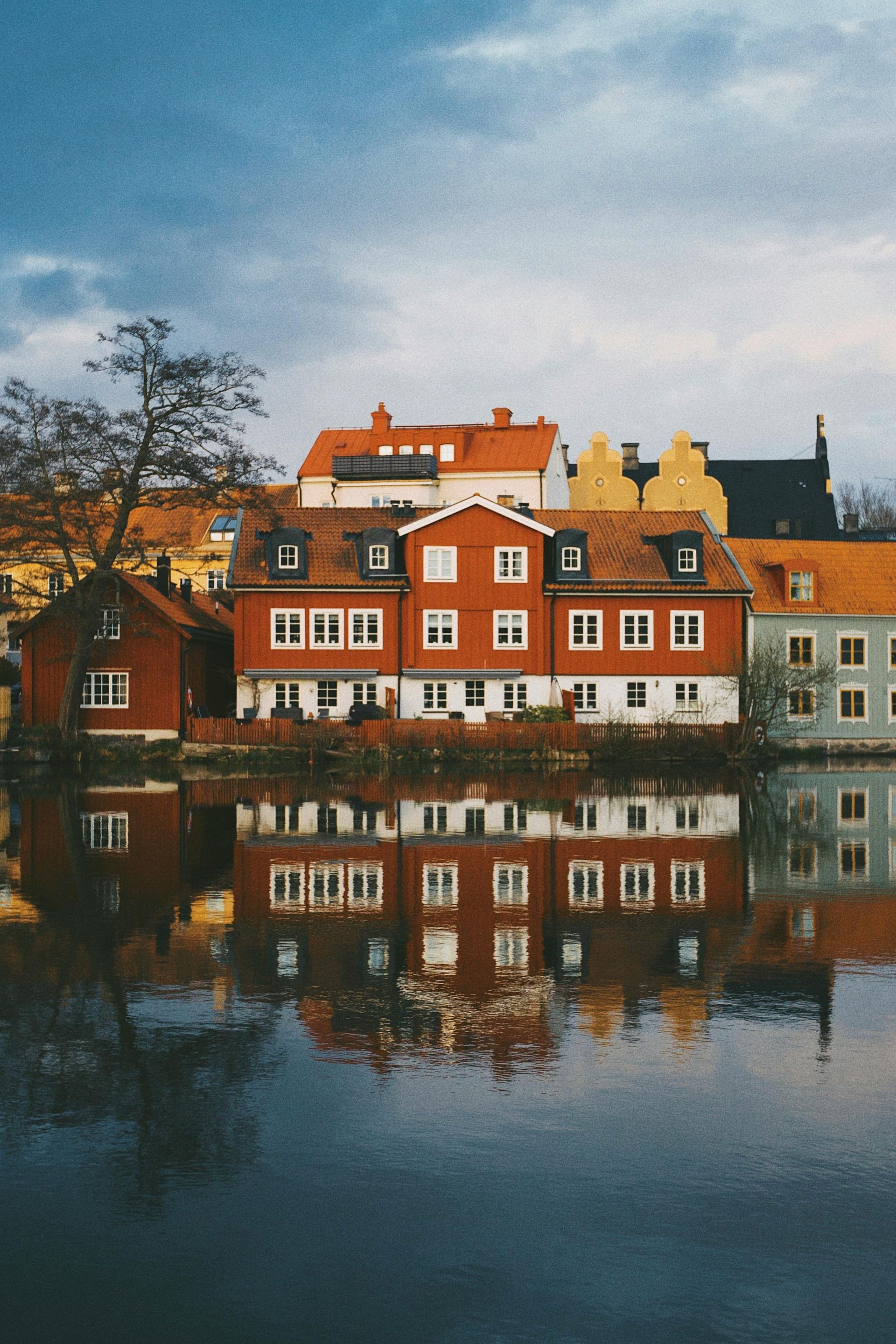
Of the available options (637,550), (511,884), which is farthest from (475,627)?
(511,884)

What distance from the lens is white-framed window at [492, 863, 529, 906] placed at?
46.1ft

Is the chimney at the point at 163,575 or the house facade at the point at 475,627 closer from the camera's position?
the house facade at the point at 475,627

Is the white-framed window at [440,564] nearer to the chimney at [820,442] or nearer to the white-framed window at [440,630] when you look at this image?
the white-framed window at [440,630]

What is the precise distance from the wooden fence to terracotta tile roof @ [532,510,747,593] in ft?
22.7

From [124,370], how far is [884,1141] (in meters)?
40.8

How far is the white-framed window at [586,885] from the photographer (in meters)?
13.9

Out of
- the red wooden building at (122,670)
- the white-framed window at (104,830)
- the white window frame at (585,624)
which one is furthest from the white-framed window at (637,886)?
the red wooden building at (122,670)

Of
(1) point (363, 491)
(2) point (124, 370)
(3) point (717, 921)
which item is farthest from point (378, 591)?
(3) point (717, 921)

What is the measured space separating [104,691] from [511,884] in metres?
33.9

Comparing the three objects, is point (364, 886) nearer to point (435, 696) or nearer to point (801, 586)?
point (435, 696)

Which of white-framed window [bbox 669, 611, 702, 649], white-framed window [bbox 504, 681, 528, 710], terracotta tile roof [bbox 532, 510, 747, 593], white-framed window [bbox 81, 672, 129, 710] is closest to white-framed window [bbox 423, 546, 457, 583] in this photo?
terracotta tile roof [bbox 532, 510, 747, 593]

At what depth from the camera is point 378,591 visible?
4744 cm

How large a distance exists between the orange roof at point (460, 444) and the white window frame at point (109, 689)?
3109 centimetres

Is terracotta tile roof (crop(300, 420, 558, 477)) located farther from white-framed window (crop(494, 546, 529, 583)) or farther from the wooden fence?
the wooden fence
